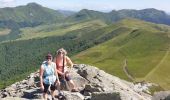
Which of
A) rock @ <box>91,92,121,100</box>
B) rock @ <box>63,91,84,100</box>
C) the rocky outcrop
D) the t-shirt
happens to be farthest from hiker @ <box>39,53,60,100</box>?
rock @ <box>91,92,121,100</box>

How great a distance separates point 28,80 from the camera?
172 ft

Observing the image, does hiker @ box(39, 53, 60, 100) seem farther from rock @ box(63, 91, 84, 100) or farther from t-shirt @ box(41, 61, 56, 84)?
rock @ box(63, 91, 84, 100)

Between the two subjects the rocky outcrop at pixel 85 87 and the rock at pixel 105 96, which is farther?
the rocky outcrop at pixel 85 87

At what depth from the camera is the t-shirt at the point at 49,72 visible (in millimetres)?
35562

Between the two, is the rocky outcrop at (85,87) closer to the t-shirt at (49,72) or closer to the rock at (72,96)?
the rock at (72,96)

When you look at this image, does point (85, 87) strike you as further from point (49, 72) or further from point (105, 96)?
point (49, 72)

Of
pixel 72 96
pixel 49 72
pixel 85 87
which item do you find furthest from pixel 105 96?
pixel 85 87

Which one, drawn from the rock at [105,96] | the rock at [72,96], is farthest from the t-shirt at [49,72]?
the rock at [105,96]

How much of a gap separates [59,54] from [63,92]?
4296 mm

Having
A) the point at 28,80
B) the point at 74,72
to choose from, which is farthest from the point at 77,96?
the point at 28,80

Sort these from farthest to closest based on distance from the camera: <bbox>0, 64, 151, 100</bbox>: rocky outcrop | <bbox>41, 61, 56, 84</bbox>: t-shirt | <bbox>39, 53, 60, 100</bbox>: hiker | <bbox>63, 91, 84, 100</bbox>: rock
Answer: <bbox>0, 64, 151, 100</bbox>: rocky outcrop
<bbox>63, 91, 84, 100</bbox>: rock
<bbox>41, 61, 56, 84</bbox>: t-shirt
<bbox>39, 53, 60, 100</bbox>: hiker

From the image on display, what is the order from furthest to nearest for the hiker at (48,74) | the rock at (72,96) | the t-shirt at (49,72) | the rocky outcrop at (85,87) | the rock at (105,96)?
the rocky outcrop at (85,87) → the rock at (72,96) → the rock at (105,96) → the t-shirt at (49,72) → the hiker at (48,74)

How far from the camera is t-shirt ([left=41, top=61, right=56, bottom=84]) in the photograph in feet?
117

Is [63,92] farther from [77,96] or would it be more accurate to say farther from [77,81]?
[77,81]
